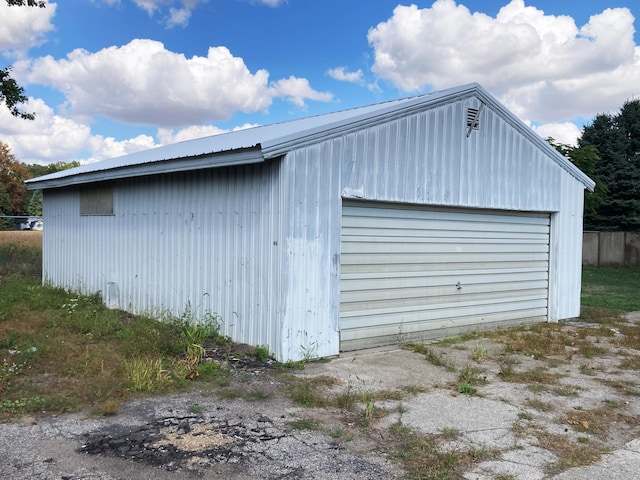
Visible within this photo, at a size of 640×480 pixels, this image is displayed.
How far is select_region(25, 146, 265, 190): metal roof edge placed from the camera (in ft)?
21.7

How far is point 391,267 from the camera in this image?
798 centimetres

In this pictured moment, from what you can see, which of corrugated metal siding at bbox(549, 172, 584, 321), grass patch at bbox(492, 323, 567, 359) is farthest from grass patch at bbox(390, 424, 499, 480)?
corrugated metal siding at bbox(549, 172, 584, 321)

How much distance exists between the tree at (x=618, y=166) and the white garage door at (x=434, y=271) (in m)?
20.7

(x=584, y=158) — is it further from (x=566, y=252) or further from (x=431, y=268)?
(x=431, y=268)

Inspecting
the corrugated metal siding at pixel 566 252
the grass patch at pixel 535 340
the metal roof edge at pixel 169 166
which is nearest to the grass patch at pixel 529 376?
the grass patch at pixel 535 340

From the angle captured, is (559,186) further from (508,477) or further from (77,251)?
(77,251)

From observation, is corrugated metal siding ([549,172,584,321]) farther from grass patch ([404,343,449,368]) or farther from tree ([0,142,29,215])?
tree ([0,142,29,215])

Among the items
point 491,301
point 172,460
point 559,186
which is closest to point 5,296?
point 172,460

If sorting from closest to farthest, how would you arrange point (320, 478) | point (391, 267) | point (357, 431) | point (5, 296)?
point (320, 478) → point (357, 431) → point (391, 267) → point (5, 296)

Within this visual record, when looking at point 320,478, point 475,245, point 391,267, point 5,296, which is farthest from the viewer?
point 5,296

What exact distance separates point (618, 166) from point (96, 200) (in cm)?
2751

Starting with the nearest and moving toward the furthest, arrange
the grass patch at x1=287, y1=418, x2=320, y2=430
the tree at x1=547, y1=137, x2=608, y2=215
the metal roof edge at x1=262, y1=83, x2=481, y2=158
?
the grass patch at x1=287, y1=418, x2=320, y2=430 → the metal roof edge at x1=262, y1=83, x2=481, y2=158 → the tree at x1=547, y1=137, x2=608, y2=215

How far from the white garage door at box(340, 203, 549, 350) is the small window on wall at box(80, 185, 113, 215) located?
16.9ft

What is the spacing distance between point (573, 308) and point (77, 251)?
975 cm
